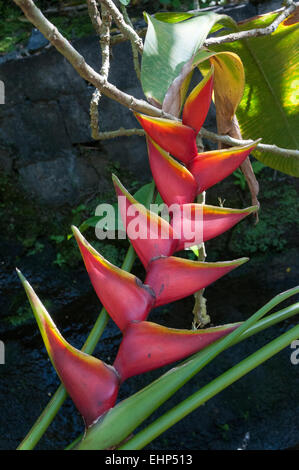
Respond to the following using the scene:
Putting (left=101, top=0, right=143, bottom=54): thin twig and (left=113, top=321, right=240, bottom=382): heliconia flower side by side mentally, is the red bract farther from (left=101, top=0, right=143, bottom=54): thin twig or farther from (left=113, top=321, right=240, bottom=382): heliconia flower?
(left=101, top=0, right=143, bottom=54): thin twig

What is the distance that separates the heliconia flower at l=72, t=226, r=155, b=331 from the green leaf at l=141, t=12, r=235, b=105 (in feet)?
0.64

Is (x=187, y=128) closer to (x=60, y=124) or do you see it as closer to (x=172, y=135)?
(x=172, y=135)

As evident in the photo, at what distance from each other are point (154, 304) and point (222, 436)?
3.39 feet

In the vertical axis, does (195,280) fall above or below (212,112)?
above

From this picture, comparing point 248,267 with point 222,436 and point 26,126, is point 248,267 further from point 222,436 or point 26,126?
point 26,126

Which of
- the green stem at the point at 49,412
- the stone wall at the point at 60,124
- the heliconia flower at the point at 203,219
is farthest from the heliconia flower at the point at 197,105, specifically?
A: the stone wall at the point at 60,124

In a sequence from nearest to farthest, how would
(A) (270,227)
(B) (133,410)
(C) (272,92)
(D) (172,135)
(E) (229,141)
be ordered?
1. (B) (133,410)
2. (D) (172,135)
3. (E) (229,141)
4. (C) (272,92)
5. (A) (270,227)

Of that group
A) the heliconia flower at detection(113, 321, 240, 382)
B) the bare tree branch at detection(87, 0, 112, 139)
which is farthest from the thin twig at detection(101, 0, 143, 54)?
the heliconia flower at detection(113, 321, 240, 382)

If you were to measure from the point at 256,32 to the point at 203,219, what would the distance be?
13.2 inches

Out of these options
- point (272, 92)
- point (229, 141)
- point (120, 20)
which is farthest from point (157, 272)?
point (272, 92)

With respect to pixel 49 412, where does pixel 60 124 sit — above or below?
below

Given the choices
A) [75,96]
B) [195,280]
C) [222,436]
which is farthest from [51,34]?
[75,96]

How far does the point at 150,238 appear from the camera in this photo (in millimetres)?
401

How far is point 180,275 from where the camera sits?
0.39 m
